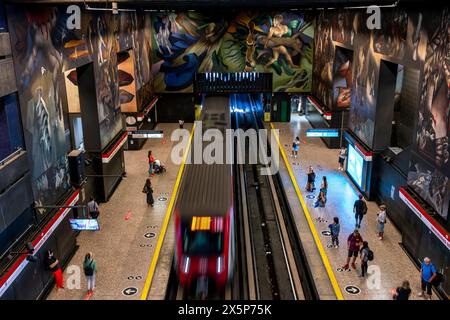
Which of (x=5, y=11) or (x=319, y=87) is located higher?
(x=5, y=11)

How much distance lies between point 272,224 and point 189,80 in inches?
608

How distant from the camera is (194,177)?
13.4 meters

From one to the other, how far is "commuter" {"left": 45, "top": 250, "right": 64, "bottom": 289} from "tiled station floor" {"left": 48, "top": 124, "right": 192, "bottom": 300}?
24cm

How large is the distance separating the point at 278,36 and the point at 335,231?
17668 mm

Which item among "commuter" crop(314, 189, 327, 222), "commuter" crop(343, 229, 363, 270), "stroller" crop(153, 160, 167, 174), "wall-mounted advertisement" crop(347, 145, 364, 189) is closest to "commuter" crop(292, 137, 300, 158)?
"wall-mounted advertisement" crop(347, 145, 364, 189)

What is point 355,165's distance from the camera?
19.8m

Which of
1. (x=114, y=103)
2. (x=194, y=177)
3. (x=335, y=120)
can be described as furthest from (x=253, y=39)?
(x=194, y=177)

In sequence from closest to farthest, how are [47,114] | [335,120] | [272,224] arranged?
[47,114]
[272,224]
[335,120]

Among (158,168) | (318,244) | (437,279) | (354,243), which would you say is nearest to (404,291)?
(437,279)

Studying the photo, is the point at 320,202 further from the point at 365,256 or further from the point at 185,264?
the point at 185,264

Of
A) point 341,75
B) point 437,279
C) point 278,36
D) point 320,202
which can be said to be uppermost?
point 278,36

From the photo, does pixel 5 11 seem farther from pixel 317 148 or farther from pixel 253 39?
pixel 253 39

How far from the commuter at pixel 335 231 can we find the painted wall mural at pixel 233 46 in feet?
55.7

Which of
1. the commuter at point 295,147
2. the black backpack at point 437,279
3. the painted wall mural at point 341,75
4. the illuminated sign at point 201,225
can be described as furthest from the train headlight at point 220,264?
the painted wall mural at point 341,75
